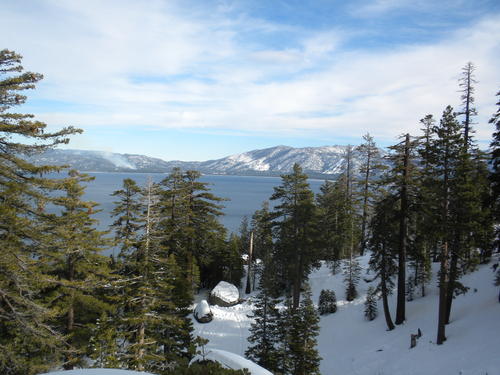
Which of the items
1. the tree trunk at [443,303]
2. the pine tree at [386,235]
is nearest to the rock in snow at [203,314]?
the pine tree at [386,235]

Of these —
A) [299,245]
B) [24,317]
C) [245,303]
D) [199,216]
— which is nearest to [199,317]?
[245,303]

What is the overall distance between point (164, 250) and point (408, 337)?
14360 millimetres

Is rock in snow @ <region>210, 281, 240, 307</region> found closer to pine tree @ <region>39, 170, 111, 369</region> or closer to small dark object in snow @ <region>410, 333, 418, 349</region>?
pine tree @ <region>39, 170, 111, 369</region>

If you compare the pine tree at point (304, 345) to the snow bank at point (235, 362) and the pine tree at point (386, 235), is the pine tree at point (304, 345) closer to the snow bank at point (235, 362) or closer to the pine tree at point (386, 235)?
the pine tree at point (386, 235)

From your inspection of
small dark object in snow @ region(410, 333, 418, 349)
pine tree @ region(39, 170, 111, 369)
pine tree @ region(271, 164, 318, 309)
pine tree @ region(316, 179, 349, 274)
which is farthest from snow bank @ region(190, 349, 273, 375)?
pine tree @ region(316, 179, 349, 274)

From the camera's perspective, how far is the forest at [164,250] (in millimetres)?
8672

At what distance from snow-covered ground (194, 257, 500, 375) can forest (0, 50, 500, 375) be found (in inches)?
31.8

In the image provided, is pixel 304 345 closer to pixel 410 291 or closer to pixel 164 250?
pixel 164 250

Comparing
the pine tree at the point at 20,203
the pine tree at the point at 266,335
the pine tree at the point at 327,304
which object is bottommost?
the pine tree at the point at 327,304

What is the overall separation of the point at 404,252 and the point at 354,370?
7364 mm

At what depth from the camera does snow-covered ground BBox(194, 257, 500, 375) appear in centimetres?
1347

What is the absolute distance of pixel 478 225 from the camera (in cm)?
1444

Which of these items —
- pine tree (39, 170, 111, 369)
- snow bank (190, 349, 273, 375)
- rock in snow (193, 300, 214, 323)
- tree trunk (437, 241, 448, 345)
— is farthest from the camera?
rock in snow (193, 300, 214, 323)

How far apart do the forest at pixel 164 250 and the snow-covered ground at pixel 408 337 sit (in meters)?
0.81
